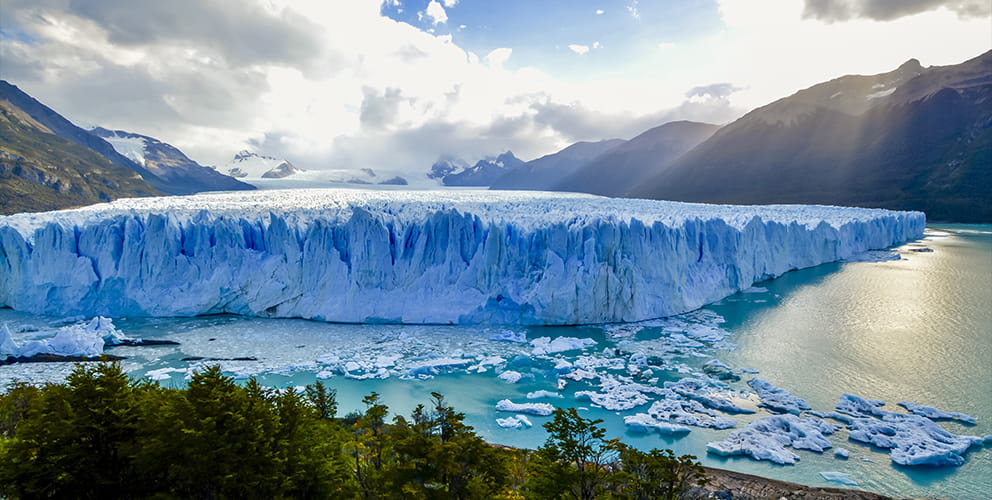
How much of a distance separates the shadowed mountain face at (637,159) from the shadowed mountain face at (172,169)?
64518mm

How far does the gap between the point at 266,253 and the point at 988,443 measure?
19693mm

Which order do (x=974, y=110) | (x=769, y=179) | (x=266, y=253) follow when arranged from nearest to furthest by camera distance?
(x=266, y=253) < (x=974, y=110) < (x=769, y=179)

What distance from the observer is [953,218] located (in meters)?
49.5

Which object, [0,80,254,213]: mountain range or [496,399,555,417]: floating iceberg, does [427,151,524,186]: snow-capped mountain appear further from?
[496,399,555,417]: floating iceberg

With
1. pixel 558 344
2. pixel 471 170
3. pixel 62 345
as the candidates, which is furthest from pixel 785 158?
pixel 471 170

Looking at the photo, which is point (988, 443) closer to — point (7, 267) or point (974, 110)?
point (7, 267)

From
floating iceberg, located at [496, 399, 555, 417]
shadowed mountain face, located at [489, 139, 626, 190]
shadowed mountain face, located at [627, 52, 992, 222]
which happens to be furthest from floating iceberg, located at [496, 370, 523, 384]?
shadowed mountain face, located at [489, 139, 626, 190]

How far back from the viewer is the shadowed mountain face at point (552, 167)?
4742 inches

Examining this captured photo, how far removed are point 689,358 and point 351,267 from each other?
1152 centimetres

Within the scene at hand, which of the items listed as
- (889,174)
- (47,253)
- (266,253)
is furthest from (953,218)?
(47,253)

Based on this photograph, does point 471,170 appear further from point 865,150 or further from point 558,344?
point 558,344

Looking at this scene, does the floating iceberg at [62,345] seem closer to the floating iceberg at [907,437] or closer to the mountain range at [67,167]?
the floating iceberg at [907,437]

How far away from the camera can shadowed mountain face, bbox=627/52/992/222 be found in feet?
174

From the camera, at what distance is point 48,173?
45938mm
